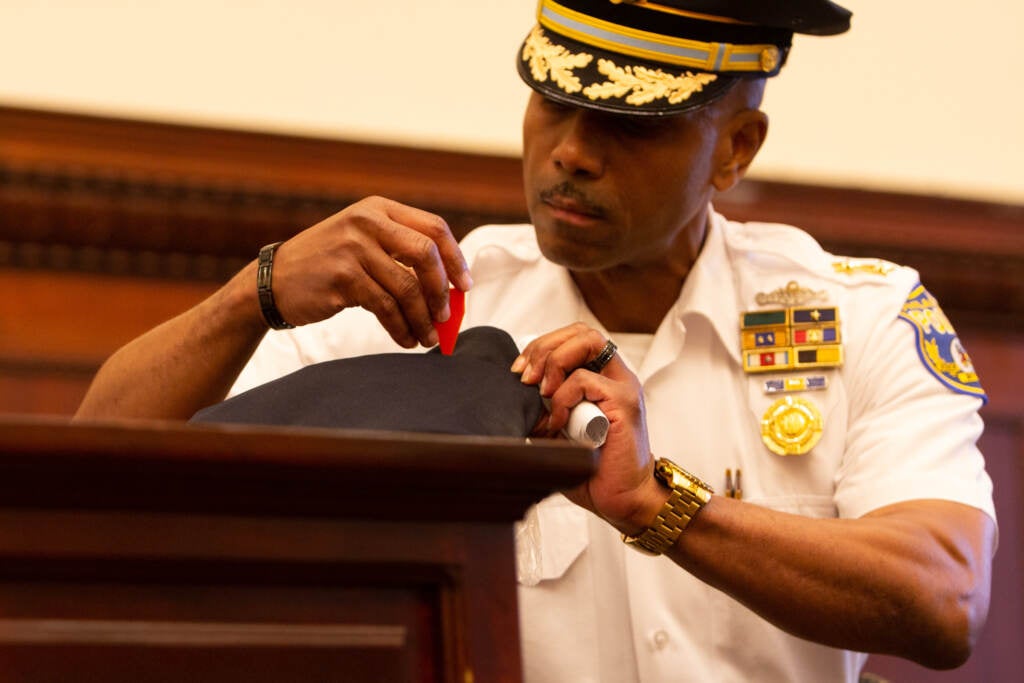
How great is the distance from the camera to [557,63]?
4.95 ft

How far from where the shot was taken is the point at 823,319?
1628 millimetres

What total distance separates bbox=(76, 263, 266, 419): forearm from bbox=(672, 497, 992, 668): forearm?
46cm

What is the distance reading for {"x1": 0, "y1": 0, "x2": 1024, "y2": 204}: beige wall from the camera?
2.08 metres

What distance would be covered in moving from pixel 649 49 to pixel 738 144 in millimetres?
246

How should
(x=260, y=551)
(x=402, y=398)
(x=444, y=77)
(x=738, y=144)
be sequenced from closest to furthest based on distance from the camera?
(x=260, y=551) → (x=402, y=398) → (x=738, y=144) → (x=444, y=77)

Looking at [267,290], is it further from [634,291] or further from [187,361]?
[634,291]

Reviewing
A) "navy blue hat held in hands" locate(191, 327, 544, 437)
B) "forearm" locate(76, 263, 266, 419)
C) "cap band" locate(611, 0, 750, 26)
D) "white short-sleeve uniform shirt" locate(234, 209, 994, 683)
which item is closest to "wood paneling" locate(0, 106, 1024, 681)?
"white short-sleeve uniform shirt" locate(234, 209, 994, 683)

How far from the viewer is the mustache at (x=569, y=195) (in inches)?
59.0

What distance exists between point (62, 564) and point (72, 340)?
4.34 feet

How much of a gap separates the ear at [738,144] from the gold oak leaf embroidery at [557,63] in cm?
24

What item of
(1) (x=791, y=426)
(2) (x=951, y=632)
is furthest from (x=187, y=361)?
(2) (x=951, y=632)

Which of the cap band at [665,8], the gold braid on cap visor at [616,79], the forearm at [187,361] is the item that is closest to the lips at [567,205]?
the gold braid on cap visor at [616,79]

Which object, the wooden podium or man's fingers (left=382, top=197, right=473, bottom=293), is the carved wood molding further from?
the wooden podium

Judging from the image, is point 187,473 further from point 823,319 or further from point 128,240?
point 128,240
